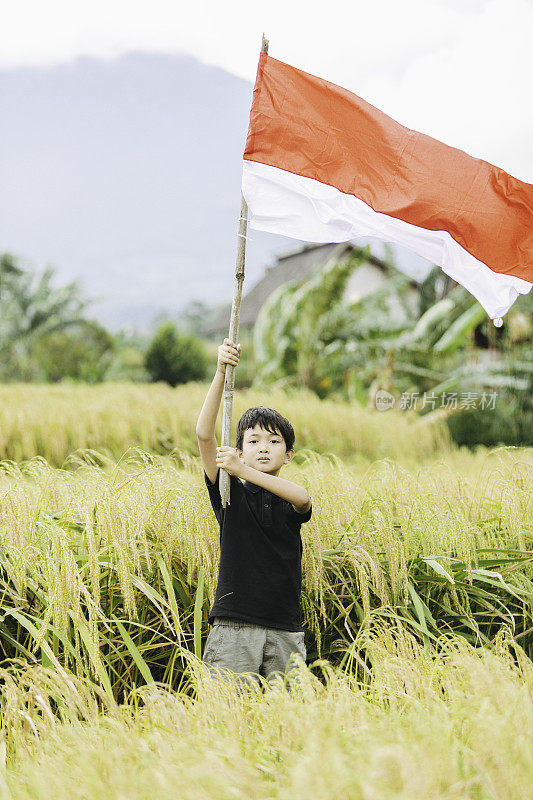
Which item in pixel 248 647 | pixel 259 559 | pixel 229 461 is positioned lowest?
pixel 248 647

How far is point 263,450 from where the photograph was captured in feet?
8.89

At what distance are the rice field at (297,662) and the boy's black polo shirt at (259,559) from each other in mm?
210

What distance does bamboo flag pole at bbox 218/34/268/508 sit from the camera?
2656 millimetres

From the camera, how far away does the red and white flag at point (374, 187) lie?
308cm

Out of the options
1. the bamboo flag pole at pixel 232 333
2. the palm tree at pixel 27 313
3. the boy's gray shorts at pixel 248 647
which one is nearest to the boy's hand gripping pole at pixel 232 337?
the bamboo flag pole at pixel 232 333

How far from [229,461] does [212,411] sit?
0.77 feet

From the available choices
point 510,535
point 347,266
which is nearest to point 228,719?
point 510,535

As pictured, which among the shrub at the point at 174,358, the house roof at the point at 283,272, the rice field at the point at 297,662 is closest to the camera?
the rice field at the point at 297,662

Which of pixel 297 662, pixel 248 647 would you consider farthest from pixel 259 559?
pixel 297 662

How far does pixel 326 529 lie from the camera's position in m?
3.23

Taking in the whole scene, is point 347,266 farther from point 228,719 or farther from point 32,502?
point 228,719

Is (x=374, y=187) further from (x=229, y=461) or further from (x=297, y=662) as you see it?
(x=297, y=662)

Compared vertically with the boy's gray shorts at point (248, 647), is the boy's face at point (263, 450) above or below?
above

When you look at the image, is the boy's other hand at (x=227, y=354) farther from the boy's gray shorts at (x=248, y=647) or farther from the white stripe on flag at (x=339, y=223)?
the boy's gray shorts at (x=248, y=647)
